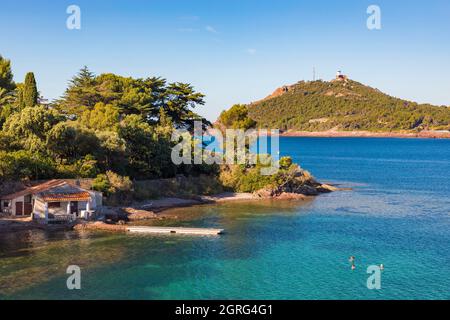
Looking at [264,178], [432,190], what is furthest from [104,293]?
[432,190]

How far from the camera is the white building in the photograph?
46750mm

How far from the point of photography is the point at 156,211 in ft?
185

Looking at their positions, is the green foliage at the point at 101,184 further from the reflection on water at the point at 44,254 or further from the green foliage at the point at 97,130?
the reflection on water at the point at 44,254

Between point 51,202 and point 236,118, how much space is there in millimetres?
43384

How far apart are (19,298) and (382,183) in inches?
2945

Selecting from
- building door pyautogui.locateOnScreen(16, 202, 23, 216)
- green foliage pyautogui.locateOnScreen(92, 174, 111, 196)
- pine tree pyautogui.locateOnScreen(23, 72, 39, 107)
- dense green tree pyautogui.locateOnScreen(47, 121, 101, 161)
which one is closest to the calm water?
building door pyautogui.locateOnScreen(16, 202, 23, 216)

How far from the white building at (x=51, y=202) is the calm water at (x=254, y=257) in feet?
11.8

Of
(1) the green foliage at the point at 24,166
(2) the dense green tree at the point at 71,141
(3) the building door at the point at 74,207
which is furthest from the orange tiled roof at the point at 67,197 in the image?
(2) the dense green tree at the point at 71,141

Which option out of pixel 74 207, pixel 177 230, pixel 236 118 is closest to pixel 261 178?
pixel 236 118

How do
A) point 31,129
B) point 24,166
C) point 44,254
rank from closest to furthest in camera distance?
point 44,254
point 24,166
point 31,129

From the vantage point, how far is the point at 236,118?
83812mm

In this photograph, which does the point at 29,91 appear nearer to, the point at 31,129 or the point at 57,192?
the point at 31,129

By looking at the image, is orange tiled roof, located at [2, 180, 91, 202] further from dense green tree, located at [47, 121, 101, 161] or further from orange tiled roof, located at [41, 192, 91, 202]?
dense green tree, located at [47, 121, 101, 161]

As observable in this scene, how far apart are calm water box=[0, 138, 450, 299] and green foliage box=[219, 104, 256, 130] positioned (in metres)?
25.1
